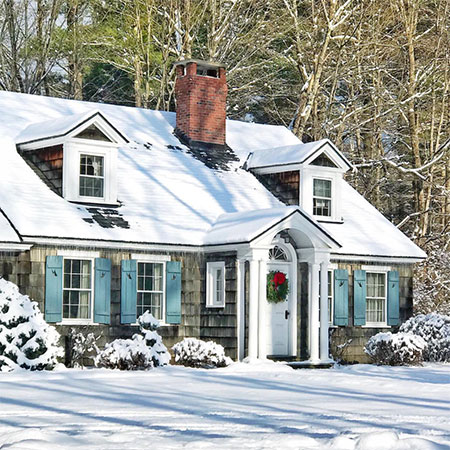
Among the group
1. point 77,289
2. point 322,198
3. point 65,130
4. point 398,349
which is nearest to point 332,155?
point 322,198

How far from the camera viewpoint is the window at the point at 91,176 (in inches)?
901

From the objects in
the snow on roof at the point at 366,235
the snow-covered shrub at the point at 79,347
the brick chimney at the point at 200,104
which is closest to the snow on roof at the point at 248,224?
the snow on roof at the point at 366,235

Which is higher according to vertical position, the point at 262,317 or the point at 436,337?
the point at 262,317

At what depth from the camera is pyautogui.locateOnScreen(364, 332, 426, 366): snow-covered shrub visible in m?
22.8

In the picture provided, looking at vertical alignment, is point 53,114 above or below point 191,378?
above

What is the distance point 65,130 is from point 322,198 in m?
7.06

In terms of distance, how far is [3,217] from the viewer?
20641mm

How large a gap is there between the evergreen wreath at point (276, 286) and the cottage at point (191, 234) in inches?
0.9

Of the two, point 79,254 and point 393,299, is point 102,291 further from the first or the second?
point 393,299

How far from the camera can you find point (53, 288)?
2109 cm

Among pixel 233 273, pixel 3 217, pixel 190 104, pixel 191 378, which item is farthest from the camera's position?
pixel 190 104

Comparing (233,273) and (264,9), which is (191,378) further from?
(264,9)

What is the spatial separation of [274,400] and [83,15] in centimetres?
2396

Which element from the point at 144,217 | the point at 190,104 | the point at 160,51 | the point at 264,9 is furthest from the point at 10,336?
the point at 264,9
